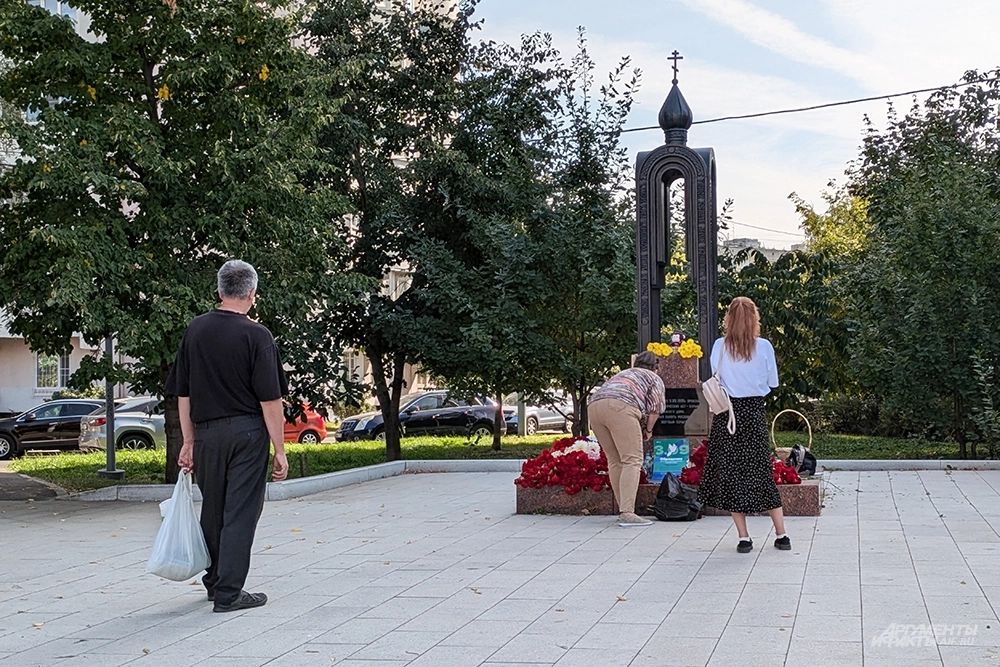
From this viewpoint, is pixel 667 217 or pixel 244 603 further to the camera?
pixel 667 217

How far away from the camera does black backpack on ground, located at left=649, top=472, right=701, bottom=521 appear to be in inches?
440

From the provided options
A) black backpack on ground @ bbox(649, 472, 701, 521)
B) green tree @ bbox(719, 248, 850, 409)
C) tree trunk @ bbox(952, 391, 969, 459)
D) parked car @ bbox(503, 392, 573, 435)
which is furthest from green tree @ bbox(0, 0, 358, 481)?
parked car @ bbox(503, 392, 573, 435)

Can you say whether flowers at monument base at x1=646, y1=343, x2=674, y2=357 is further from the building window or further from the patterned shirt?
the building window

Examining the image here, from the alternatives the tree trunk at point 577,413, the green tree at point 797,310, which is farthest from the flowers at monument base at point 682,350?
the tree trunk at point 577,413

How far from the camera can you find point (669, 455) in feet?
39.9

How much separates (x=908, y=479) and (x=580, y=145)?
8162 millimetres

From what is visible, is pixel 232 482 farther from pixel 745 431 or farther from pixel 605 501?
pixel 605 501

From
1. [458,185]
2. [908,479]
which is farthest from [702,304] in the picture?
[458,185]

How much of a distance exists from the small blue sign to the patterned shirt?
112 cm

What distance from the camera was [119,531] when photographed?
11820 mm

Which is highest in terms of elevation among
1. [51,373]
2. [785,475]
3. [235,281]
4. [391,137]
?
[391,137]

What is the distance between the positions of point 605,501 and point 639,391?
1452mm

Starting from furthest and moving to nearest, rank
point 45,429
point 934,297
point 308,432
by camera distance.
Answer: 1. point 308,432
2. point 45,429
3. point 934,297

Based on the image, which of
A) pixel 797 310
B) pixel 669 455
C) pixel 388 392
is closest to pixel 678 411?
pixel 669 455
